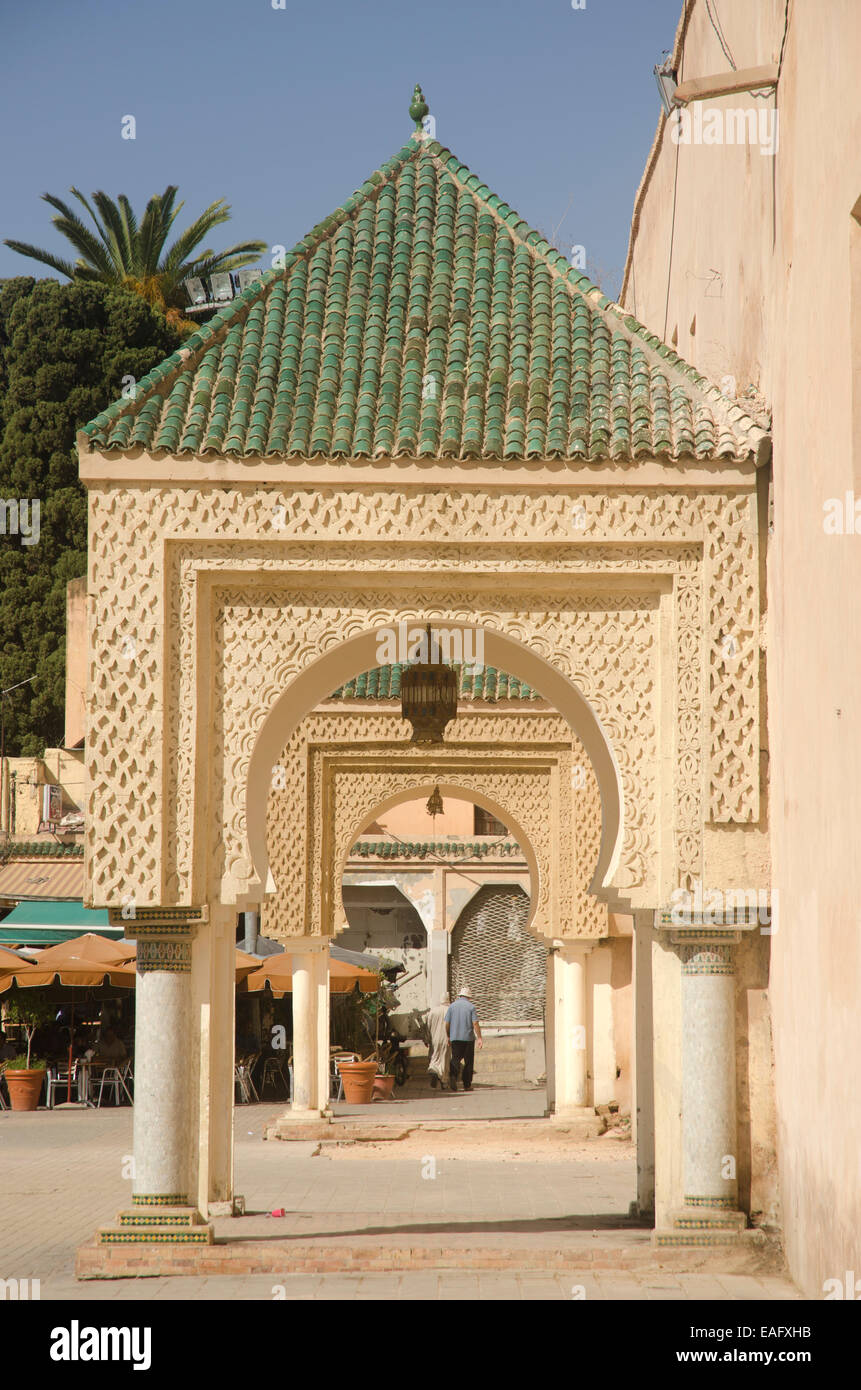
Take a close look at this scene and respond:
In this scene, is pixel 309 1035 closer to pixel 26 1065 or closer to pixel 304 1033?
pixel 304 1033

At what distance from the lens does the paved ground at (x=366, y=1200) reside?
6656 millimetres

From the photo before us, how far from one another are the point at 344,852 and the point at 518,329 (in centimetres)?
668

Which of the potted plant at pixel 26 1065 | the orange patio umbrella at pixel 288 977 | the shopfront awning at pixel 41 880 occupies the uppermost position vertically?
the shopfront awning at pixel 41 880

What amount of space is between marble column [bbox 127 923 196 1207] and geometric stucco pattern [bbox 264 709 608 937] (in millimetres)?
5865

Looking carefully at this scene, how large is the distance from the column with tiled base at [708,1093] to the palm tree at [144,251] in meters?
26.5

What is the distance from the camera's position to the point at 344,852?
13.9 m

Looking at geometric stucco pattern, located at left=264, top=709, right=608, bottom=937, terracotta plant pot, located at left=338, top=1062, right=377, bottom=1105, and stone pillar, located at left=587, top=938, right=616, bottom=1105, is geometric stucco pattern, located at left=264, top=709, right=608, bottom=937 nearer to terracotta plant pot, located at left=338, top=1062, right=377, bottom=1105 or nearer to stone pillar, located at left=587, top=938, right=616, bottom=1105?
stone pillar, located at left=587, top=938, right=616, bottom=1105

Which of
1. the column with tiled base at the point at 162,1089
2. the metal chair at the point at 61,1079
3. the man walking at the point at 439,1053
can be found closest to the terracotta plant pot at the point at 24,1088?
the metal chair at the point at 61,1079

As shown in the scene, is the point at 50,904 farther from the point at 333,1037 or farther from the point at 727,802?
the point at 727,802

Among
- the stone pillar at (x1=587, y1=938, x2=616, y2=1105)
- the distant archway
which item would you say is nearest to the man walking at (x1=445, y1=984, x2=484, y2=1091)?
the stone pillar at (x1=587, y1=938, x2=616, y2=1105)

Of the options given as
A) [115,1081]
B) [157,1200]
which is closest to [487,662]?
[157,1200]

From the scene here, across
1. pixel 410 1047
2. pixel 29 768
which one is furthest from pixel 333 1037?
pixel 29 768

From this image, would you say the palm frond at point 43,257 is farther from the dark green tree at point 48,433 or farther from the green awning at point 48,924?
the green awning at point 48,924

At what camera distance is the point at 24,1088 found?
54.1 feet
